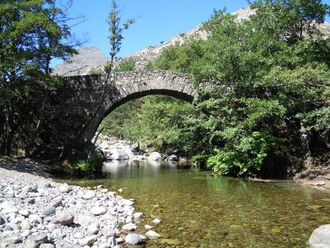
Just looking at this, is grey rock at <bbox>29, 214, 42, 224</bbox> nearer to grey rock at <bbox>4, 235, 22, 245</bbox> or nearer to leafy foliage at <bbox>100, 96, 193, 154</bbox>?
grey rock at <bbox>4, 235, 22, 245</bbox>

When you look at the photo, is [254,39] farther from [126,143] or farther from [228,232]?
[126,143]

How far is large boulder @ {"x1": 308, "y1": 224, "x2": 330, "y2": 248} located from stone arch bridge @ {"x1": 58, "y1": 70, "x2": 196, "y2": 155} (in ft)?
40.8

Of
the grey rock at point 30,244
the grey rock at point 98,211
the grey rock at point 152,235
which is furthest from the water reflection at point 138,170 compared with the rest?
the grey rock at point 30,244

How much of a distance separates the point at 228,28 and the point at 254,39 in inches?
A: 55.5

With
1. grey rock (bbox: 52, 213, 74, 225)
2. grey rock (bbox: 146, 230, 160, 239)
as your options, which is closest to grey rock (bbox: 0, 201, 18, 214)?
grey rock (bbox: 52, 213, 74, 225)

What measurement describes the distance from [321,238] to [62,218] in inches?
151

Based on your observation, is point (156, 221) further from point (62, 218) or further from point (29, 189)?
point (29, 189)

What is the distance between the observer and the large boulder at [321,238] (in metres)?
5.16

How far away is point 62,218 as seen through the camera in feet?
19.0

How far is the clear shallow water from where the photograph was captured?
5906mm

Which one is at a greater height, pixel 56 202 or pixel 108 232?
pixel 56 202

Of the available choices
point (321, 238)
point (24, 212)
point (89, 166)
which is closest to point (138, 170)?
point (89, 166)

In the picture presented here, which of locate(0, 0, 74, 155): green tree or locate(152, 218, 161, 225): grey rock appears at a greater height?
locate(0, 0, 74, 155): green tree

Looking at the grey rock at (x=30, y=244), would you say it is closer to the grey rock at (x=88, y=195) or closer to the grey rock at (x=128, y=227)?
the grey rock at (x=128, y=227)
